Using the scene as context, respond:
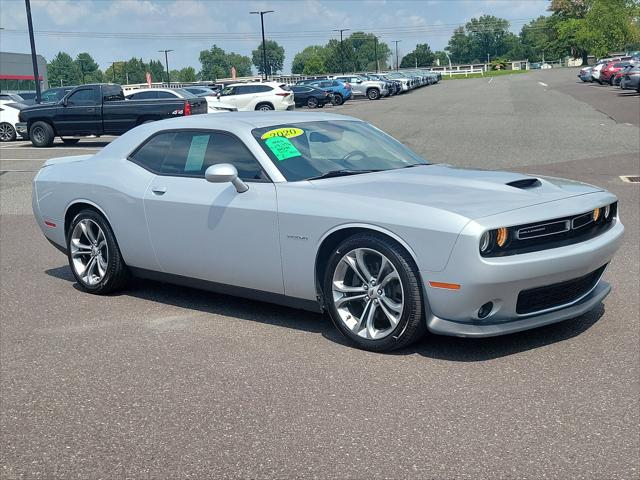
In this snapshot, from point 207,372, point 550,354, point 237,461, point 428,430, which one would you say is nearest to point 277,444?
point 237,461

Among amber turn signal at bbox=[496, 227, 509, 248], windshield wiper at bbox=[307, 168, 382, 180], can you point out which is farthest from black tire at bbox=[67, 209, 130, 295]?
amber turn signal at bbox=[496, 227, 509, 248]

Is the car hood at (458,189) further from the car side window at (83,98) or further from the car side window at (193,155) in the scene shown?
Result: the car side window at (83,98)

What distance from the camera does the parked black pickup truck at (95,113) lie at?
2206 centimetres

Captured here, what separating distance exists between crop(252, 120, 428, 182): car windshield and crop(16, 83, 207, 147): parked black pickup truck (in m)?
15.9

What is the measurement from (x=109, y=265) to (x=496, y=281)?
3.28 m

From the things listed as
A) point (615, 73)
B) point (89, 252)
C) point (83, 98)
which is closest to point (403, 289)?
point (89, 252)

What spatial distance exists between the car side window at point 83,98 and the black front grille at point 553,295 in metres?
19.8

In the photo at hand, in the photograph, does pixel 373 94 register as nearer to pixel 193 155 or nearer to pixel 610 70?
pixel 610 70

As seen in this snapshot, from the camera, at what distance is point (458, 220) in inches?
182

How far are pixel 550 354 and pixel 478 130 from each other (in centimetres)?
1987

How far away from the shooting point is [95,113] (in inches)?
900

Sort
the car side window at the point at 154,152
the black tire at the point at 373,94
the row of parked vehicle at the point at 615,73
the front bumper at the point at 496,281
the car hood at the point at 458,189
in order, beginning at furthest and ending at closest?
the black tire at the point at 373,94 → the row of parked vehicle at the point at 615,73 → the car side window at the point at 154,152 → the car hood at the point at 458,189 → the front bumper at the point at 496,281

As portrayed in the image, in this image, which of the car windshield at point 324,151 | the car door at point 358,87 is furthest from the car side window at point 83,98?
the car door at point 358,87

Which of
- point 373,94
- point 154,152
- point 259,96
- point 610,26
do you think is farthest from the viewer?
point 610,26
